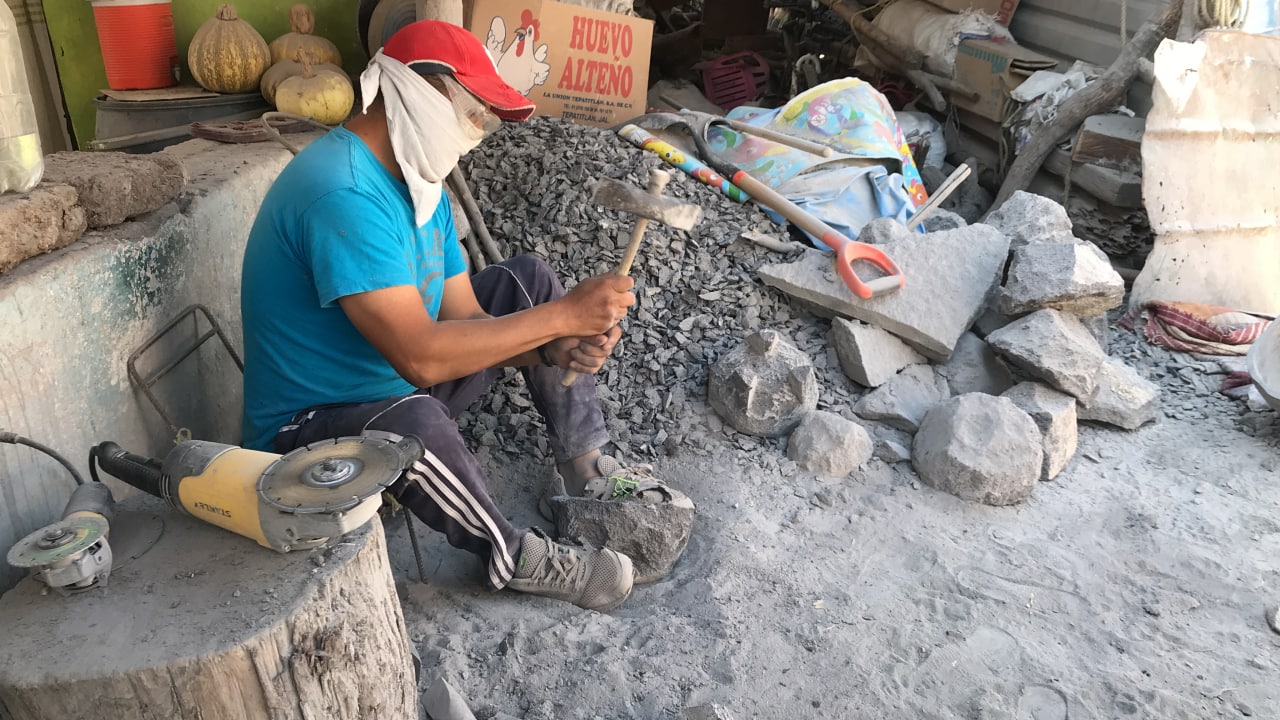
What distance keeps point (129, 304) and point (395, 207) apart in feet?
2.46

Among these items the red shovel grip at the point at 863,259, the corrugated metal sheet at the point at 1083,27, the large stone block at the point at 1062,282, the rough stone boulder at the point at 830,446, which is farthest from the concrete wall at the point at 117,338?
the corrugated metal sheet at the point at 1083,27

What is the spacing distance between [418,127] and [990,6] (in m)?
5.07

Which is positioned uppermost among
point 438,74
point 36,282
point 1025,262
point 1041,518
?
point 438,74

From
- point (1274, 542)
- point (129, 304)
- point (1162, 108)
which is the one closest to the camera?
point (129, 304)

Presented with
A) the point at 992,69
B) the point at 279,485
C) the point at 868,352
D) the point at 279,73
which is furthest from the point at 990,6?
the point at 279,485

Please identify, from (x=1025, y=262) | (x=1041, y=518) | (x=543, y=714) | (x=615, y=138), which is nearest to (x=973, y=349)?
(x=1025, y=262)

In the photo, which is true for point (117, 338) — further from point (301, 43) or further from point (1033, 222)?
point (1033, 222)

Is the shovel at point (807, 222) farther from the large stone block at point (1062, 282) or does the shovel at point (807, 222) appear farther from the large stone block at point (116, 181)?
the large stone block at point (116, 181)

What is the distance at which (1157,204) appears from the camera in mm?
4078

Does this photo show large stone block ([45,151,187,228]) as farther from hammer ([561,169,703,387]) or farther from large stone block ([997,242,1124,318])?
large stone block ([997,242,1124,318])

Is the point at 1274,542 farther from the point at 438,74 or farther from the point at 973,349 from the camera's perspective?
the point at 438,74

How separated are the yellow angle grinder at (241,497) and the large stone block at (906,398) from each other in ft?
6.61

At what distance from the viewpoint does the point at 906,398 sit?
3.34 m

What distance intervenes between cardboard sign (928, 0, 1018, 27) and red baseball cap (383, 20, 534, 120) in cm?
479
